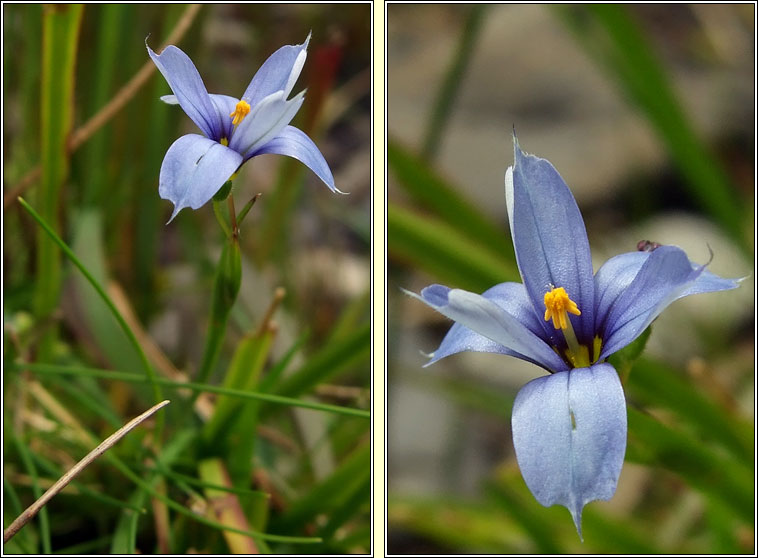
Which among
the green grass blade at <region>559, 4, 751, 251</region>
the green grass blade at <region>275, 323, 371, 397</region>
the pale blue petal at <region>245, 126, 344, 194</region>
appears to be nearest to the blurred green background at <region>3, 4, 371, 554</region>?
the green grass blade at <region>275, 323, 371, 397</region>

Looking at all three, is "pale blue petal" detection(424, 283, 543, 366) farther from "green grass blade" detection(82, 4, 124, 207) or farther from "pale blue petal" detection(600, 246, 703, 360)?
"green grass blade" detection(82, 4, 124, 207)

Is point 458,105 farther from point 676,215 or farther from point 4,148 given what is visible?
point 4,148

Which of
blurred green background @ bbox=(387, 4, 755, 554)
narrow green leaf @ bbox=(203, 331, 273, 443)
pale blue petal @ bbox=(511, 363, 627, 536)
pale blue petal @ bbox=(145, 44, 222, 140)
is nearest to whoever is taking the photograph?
pale blue petal @ bbox=(511, 363, 627, 536)

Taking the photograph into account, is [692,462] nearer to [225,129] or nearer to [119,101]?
[225,129]

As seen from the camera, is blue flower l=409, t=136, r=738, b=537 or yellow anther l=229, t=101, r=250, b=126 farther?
yellow anther l=229, t=101, r=250, b=126

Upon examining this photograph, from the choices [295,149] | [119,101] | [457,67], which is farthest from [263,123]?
[457,67]
